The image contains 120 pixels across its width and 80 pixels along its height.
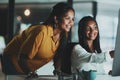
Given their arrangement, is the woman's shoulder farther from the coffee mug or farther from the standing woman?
the coffee mug

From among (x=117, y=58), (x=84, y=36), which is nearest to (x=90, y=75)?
(x=84, y=36)

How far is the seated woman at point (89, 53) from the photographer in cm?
242

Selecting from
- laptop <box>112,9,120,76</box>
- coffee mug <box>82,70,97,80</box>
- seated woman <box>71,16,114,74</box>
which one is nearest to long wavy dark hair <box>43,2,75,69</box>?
seated woman <box>71,16,114,74</box>

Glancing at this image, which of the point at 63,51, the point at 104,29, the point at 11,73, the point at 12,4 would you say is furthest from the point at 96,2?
the point at 11,73

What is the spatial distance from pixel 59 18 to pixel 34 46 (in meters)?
0.35

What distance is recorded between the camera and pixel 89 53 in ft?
8.05

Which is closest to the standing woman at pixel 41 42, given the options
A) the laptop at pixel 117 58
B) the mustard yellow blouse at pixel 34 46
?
the mustard yellow blouse at pixel 34 46

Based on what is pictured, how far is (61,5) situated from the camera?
2371 mm

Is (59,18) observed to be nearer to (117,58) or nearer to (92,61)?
(92,61)

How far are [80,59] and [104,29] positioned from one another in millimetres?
365

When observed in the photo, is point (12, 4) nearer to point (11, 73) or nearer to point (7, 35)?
point (7, 35)

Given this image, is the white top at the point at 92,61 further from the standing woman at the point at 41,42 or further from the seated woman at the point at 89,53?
the standing woman at the point at 41,42

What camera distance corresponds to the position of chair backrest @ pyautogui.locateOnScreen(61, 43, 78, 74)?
7.84 ft

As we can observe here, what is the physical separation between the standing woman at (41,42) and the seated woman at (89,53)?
15 centimetres
